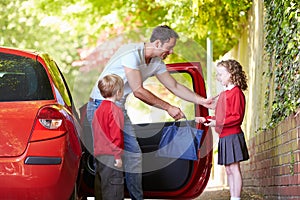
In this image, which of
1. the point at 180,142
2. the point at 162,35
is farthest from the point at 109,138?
the point at 162,35

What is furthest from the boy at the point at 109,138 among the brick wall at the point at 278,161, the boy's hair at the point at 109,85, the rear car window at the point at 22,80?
the brick wall at the point at 278,161

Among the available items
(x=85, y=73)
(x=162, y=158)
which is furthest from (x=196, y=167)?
(x=85, y=73)

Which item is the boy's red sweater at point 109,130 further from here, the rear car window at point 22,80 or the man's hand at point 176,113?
the rear car window at point 22,80

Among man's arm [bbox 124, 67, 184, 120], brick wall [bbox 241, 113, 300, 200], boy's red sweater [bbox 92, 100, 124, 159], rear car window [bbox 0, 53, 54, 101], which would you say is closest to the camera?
rear car window [bbox 0, 53, 54, 101]

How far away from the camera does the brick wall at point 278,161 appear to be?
6922 mm

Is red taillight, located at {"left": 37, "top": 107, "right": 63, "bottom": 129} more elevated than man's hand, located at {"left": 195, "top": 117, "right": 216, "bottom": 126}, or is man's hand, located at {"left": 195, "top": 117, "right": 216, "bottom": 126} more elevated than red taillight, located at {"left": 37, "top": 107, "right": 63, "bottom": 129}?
man's hand, located at {"left": 195, "top": 117, "right": 216, "bottom": 126}

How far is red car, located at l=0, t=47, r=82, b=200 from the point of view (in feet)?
19.8

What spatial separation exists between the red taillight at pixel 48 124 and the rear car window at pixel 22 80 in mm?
198

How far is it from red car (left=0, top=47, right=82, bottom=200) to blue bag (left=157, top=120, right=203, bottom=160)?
4.30 ft

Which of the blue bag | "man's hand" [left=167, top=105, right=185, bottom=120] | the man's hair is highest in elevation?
the man's hair

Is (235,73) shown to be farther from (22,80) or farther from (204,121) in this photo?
(22,80)

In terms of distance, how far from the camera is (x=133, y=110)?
869 cm

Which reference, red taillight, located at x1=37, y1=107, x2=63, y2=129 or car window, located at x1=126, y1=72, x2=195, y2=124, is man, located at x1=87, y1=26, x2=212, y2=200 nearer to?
car window, located at x1=126, y1=72, x2=195, y2=124

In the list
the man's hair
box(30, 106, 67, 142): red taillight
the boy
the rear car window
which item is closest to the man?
the man's hair
